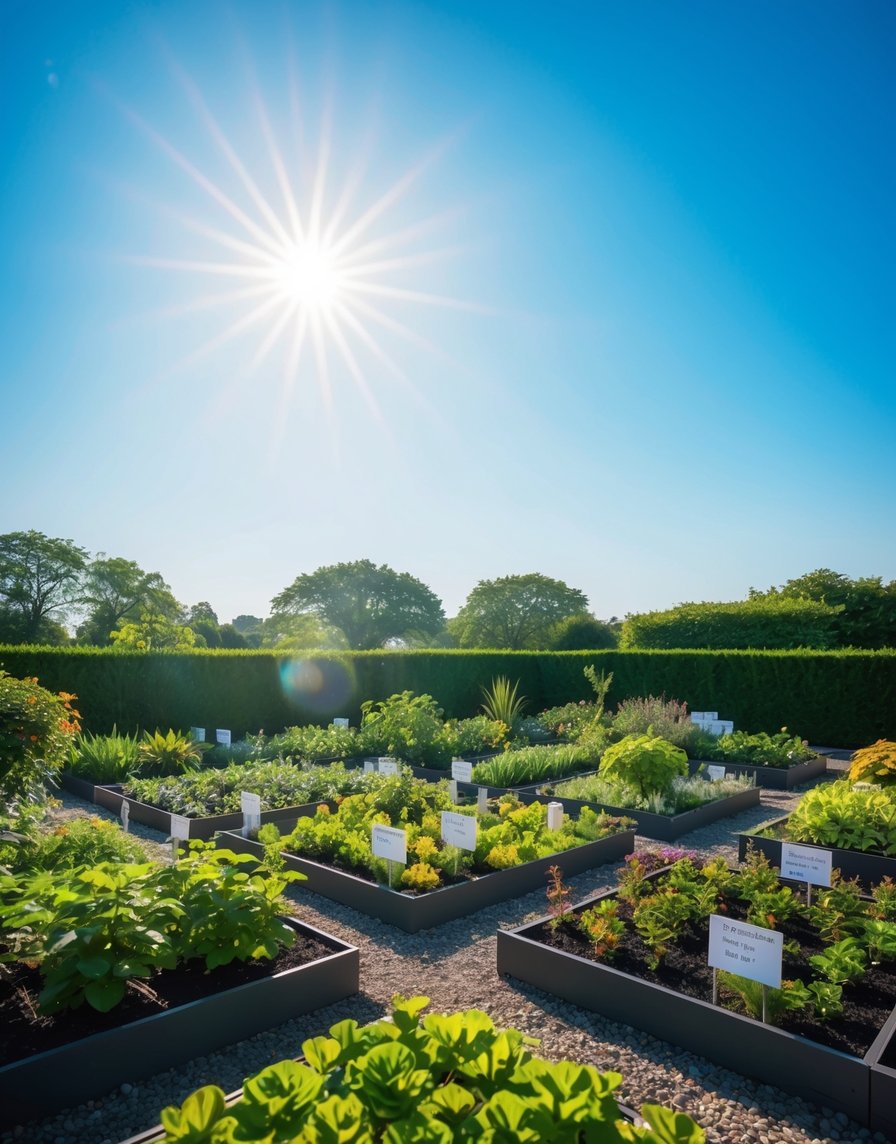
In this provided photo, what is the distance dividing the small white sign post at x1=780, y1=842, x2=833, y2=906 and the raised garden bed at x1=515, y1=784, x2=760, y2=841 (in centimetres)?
253

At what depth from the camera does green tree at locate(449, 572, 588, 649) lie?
41719 mm

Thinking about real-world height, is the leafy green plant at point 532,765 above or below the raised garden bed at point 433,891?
above

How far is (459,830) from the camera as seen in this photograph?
519 cm

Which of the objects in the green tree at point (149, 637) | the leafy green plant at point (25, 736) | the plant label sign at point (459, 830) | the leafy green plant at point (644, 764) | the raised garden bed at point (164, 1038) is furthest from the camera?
the green tree at point (149, 637)

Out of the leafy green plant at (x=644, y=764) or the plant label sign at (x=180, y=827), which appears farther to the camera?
the leafy green plant at (x=644, y=764)

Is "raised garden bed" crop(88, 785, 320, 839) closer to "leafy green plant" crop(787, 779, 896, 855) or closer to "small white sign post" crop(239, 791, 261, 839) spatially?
"small white sign post" crop(239, 791, 261, 839)

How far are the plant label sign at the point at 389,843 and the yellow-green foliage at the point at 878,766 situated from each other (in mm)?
4283

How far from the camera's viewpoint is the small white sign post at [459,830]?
5.12 m

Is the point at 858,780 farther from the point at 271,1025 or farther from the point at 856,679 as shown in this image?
the point at 856,679

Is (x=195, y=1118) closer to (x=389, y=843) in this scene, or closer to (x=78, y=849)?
(x=389, y=843)

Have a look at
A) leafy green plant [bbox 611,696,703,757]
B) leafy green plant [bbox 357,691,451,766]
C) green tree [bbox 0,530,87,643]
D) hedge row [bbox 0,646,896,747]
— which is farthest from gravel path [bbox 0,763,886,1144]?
green tree [bbox 0,530,87,643]

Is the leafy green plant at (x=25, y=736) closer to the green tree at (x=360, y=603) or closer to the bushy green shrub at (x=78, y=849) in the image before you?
the bushy green shrub at (x=78, y=849)

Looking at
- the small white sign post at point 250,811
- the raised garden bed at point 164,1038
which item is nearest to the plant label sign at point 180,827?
the small white sign post at point 250,811

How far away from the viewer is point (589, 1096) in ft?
5.20
